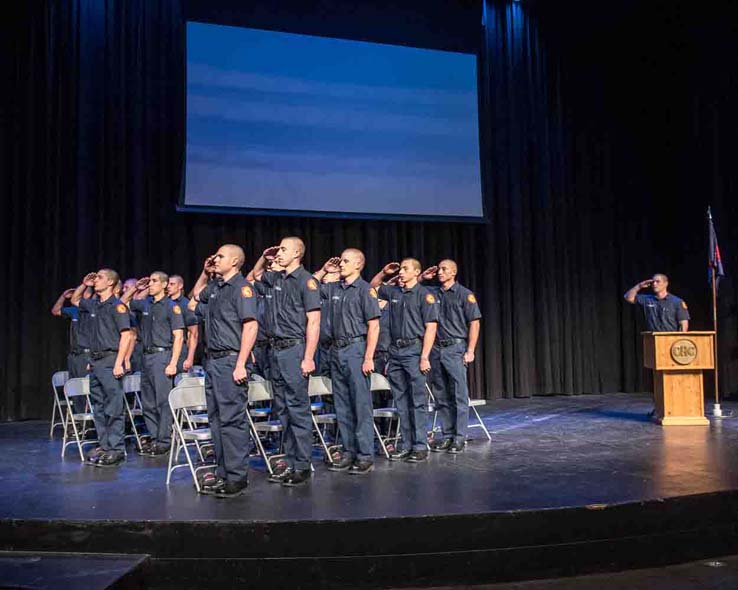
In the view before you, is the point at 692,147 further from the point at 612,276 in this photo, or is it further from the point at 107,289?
the point at 107,289

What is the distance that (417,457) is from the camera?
4.95m

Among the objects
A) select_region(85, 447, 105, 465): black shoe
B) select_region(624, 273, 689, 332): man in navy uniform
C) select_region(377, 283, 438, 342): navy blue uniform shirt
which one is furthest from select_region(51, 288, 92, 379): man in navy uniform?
select_region(624, 273, 689, 332): man in navy uniform

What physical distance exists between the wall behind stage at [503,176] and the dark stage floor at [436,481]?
110 inches

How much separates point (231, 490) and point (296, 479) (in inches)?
17.6

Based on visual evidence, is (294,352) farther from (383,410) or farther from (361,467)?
(383,410)

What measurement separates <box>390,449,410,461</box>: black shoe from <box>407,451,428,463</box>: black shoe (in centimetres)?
4

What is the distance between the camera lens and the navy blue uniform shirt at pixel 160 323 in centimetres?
560

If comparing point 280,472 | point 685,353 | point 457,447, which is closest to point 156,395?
point 280,472

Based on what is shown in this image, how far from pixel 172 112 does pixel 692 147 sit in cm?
693

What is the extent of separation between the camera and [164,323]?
18.6ft

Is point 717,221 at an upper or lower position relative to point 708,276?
upper

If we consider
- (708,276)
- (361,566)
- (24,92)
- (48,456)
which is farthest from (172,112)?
(708,276)

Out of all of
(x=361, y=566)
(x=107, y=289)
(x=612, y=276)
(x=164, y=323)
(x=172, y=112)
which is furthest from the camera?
(x=612, y=276)

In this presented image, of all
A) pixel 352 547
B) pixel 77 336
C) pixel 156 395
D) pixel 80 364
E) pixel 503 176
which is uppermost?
pixel 503 176
